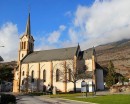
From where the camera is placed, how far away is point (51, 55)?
83812mm

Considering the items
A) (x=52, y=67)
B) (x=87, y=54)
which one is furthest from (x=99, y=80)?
(x=52, y=67)

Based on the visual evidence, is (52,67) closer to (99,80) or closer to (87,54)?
(87,54)

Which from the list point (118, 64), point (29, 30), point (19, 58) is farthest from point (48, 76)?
point (118, 64)

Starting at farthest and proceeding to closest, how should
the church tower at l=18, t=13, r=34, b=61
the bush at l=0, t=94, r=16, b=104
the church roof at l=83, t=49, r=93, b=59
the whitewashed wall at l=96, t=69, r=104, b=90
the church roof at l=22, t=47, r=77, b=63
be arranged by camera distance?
1. the church tower at l=18, t=13, r=34, b=61
2. the church roof at l=22, t=47, r=77, b=63
3. the church roof at l=83, t=49, r=93, b=59
4. the whitewashed wall at l=96, t=69, r=104, b=90
5. the bush at l=0, t=94, r=16, b=104

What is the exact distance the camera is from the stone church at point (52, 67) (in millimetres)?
75188

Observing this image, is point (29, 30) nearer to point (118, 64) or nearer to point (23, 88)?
point (23, 88)

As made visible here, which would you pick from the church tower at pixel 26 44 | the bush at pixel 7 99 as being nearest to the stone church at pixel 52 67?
the church tower at pixel 26 44

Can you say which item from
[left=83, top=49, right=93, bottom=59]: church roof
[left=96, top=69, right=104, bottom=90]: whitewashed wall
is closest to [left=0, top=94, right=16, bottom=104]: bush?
[left=96, top=69, right=104, bottom=90]: whitewashed wall

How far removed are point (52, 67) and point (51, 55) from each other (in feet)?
16.8

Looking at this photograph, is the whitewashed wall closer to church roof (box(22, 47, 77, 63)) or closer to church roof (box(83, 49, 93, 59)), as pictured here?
church roof (box(83, 49, 93, 59))

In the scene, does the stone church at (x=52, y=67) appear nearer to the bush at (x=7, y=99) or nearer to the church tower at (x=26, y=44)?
the church tower at (x=26, y=44)

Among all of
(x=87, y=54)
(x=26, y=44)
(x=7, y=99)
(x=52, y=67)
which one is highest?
(x=26, y=44)

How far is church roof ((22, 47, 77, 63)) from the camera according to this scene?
79512 mm

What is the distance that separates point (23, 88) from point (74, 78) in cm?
2218
